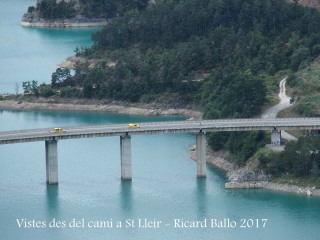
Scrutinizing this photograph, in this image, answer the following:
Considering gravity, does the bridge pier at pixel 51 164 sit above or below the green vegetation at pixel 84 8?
below

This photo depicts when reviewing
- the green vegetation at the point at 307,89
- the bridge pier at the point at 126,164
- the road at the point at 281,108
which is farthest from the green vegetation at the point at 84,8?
the bridge pier at the point at 126,164

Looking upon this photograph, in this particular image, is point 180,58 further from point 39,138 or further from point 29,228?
point 29,228

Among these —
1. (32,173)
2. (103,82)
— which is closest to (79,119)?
(103,82)

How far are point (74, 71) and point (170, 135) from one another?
2342 centimetres

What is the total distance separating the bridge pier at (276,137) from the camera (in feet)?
334

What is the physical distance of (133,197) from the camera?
96.8 metres

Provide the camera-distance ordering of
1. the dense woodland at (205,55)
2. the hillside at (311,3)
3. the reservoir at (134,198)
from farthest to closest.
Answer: the hillside at (311,3), the dense woodland at (205,55), the reservoir at (134,198)

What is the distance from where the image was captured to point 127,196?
9712 cm

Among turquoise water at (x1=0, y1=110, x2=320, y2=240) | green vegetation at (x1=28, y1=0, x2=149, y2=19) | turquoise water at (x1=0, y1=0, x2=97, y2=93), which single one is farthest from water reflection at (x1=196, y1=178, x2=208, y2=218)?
green vegetation at (x1=28, y1=0, x2=149, y2=19)

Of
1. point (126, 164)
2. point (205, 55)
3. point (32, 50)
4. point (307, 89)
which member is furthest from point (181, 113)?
point (32, 50)

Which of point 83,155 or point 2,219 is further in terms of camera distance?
point 83,155

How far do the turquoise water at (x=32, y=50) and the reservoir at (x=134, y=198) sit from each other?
21.9 m

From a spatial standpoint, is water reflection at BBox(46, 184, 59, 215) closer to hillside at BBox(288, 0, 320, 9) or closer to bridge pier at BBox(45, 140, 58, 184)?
bridge pier at BBox(45, 140, 58, 184)

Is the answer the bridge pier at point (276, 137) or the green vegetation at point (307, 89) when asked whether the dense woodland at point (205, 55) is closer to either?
the bridge pier at point (276, 137)
